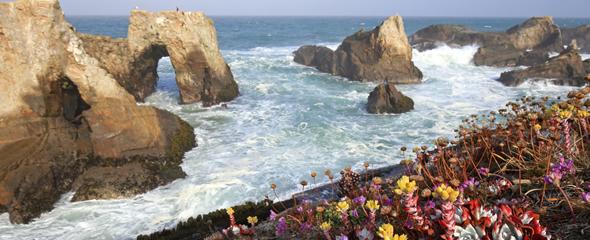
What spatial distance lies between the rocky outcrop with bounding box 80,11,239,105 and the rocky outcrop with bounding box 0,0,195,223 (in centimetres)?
892

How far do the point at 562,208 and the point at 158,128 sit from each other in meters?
13.6

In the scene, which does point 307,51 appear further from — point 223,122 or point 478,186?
point 478,186

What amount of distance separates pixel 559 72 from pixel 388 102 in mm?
17258

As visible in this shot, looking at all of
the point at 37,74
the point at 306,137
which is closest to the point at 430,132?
the point at 306,137

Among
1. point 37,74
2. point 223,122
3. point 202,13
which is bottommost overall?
point 223,122

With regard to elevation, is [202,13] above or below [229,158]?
above


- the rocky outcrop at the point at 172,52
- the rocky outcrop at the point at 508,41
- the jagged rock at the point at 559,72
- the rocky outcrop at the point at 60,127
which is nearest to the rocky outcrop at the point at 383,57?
the jagged rock at the point at 559,72

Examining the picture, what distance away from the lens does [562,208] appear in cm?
320

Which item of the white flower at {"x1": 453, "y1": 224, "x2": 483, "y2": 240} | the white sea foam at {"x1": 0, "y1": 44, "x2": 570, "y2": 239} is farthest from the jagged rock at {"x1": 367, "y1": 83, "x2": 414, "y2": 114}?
the white flower at {"x1": 453, "y1": 224, "x2": 483, "y2": 240}

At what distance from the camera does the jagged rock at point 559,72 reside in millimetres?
29891

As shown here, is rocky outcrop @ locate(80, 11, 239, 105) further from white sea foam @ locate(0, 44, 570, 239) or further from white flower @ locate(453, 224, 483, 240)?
white flower @ locate(453, 224, 483, 240)

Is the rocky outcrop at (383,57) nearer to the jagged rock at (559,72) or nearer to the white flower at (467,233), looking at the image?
the jagged rock at (559,72)

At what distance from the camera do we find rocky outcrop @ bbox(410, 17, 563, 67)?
136 ft

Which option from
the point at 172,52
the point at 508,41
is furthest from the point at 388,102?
the point at 508,41
